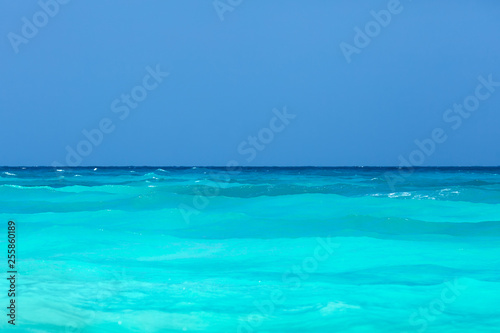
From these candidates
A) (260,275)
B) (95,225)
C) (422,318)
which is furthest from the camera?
(95,225)

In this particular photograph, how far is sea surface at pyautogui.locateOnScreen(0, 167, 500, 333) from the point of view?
338 centimetres

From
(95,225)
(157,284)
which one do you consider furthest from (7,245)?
(157,284)

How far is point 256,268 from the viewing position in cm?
479

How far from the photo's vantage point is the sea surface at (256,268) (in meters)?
3.38

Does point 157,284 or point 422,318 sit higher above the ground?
point 157,284

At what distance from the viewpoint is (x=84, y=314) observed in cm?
337

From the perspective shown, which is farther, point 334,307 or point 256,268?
point 256,268

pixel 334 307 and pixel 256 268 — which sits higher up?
pixel 256 268

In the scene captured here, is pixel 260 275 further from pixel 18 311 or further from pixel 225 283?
pixel 18 311

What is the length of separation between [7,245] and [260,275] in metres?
2.57

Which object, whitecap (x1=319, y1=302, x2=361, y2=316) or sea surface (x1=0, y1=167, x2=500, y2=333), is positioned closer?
sea surface (x1=0, y1=167, x2=500, y2=333)

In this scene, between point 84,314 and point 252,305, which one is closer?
point 84,314

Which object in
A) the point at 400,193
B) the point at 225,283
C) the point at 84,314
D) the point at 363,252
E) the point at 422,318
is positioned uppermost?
the point at 400,193

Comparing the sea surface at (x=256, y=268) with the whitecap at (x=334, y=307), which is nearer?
the sea surface at (x=256, y=268)
